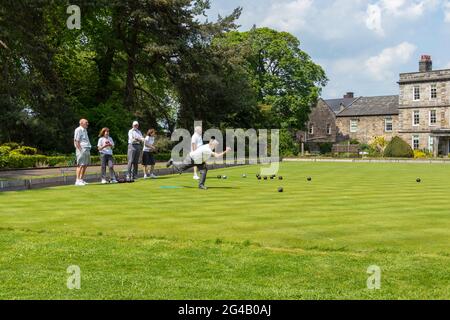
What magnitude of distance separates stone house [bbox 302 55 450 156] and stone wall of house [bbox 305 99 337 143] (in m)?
0.17

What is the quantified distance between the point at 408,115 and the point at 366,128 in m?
8.27

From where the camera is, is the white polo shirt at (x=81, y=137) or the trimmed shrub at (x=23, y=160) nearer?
the white polo shirt at (x=81, y=137)

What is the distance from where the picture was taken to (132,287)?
228 inches

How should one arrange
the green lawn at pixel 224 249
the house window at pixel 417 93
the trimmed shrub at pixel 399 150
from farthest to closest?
the house window at pixel 417 93 < the trimmed shrub at pixel 399 150 < the green lawn at pixel 224 249

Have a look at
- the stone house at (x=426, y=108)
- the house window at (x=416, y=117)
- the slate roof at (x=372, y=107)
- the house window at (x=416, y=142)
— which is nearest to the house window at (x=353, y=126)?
the slate roof at (x=372, y=107)

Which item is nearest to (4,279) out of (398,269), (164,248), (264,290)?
(164,248)

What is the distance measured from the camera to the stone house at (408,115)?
7775 cm

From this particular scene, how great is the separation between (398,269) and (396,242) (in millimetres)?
1546

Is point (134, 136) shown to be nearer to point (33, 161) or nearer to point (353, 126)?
point (33, 161)

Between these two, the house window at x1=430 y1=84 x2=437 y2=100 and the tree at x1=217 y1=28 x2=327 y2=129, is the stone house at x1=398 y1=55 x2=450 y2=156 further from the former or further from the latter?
the tree at x1=217 y1=28 x2=327 y2=129

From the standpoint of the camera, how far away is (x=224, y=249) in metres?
7.49

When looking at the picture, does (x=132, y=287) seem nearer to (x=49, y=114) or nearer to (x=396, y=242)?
(x=396, y=242)

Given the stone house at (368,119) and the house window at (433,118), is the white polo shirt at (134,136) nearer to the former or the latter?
the house window at (433,118)

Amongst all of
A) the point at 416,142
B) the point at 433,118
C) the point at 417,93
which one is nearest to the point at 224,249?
the point at 433,118
